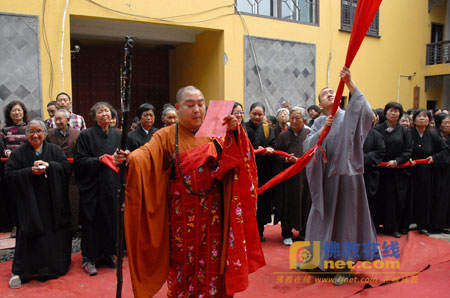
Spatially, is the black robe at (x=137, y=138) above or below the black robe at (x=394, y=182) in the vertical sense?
above

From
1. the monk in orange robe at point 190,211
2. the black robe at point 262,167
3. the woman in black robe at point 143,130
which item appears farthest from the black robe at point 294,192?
the monk in orange robe at point 190,211

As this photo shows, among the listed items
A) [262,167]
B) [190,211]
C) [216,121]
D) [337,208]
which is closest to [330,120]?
[337,208]

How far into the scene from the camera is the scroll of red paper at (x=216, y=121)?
232 cm

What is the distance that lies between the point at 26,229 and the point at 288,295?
2534mm

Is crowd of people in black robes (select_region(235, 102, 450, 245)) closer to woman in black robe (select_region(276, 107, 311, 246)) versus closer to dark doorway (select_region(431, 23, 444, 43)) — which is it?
woman in black robe (select_region(276, 107, 311, 246))

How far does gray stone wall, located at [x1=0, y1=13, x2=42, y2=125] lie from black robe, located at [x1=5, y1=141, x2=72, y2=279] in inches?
139

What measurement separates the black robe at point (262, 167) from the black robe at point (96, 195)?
182cm

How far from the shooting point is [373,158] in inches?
192

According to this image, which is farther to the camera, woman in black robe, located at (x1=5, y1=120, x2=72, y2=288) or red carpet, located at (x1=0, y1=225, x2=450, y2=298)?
woman in black robe, located at (x1=5, y1=120, x2=72, y2=288)

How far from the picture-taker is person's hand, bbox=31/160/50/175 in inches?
138

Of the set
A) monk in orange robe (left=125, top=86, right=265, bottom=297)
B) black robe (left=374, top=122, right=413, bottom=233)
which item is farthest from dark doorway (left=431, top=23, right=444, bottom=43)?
monk in orange robe (left=125, top=86, right=265, bottom=297)

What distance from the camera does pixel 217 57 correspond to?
914 centimetres

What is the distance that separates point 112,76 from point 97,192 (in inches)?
285

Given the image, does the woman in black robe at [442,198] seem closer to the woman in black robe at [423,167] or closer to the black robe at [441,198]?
the black robe at [441,198]
